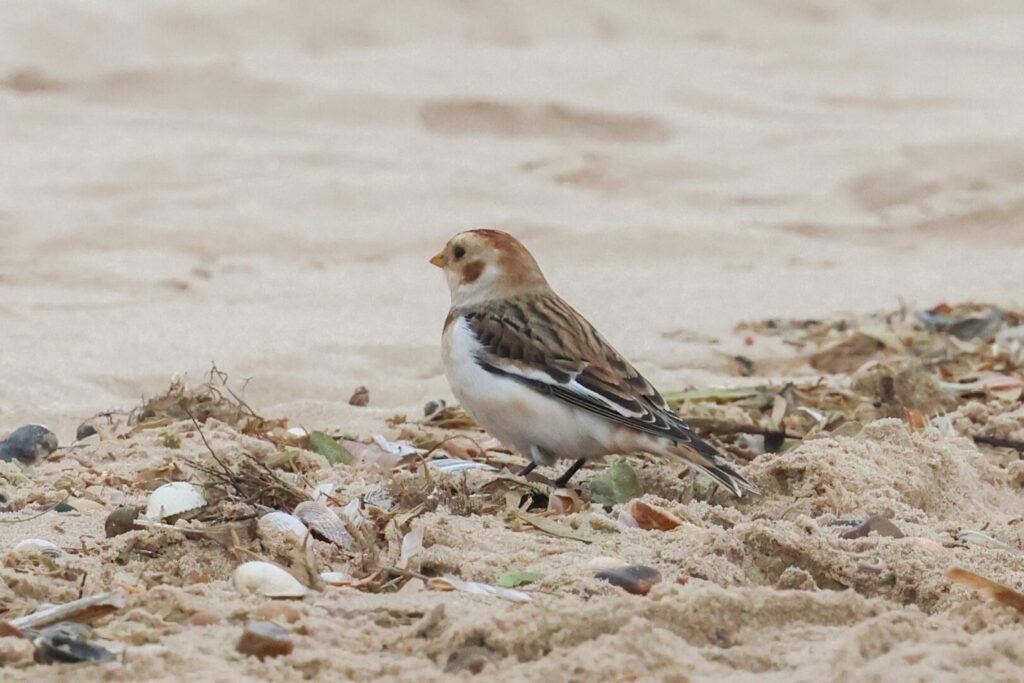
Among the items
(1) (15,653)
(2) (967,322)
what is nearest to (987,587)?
(1) (15,653)

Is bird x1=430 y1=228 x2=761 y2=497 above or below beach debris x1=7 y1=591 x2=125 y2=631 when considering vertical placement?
above

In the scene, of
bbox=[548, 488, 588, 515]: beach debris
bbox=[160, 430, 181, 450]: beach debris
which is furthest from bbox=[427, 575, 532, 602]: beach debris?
bbox=[160, 430, 181, 450]: beach debris

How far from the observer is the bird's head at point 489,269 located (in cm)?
488

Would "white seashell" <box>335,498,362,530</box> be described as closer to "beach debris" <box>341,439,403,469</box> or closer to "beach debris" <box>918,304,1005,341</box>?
"beach debris" <box>341,439,403,469</box>

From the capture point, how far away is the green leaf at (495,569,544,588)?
328 cm

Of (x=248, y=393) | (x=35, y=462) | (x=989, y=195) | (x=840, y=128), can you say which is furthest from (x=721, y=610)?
(x=840, y=128)

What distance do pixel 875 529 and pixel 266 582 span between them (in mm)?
1322

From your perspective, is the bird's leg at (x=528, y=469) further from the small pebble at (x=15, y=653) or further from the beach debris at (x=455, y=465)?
the small pebble at (x=15, y=653)

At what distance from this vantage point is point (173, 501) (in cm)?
371

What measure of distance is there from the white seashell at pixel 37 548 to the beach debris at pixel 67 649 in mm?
568

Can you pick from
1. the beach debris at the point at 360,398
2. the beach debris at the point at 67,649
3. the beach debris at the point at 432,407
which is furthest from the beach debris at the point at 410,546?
the beach debris at the point at 360,398

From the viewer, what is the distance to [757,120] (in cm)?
1229

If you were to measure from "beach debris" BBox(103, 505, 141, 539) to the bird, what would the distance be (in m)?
1.11

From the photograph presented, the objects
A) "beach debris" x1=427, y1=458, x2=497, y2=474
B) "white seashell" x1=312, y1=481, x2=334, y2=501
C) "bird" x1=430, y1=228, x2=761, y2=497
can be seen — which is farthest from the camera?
"beach debris" x1=427, y1=458, x2=497, y2=474
